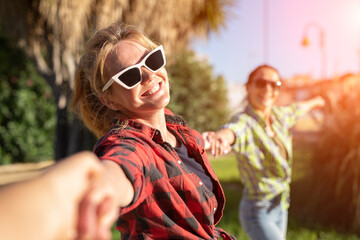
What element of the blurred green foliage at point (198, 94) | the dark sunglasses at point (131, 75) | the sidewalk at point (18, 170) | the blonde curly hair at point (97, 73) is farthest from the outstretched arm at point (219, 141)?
the blurred green foliage at point (198, 94)

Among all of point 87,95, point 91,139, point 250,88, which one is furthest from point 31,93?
point 87,95

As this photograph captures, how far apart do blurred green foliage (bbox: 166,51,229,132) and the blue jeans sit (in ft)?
32.9

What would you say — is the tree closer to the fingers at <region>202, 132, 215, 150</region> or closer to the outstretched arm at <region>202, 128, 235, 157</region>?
the outstretched arm at <region>202, 128, 235, 157</region>

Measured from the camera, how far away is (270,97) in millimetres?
3059

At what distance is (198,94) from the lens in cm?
1397

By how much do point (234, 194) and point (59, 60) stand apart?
15.2ft

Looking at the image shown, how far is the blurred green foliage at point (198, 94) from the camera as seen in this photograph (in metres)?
13.6

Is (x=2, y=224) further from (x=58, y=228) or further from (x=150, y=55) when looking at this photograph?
(x=150, y=55)

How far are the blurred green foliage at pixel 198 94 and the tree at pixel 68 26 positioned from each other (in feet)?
13.4

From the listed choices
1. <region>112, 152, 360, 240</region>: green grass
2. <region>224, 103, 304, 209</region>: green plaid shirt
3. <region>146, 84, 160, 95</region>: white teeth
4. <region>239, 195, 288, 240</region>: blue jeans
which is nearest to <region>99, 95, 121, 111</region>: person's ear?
<region>146, 84, 160, 95</region>: white teeth

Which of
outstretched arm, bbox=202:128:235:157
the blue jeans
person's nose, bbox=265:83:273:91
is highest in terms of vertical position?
person's nose, bbox=265:83:273:91

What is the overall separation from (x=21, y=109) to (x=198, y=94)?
5.76 m

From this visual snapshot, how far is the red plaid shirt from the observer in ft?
4.30

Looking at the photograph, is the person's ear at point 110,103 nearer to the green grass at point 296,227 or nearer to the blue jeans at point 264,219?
the blue jeans at point 264,219
